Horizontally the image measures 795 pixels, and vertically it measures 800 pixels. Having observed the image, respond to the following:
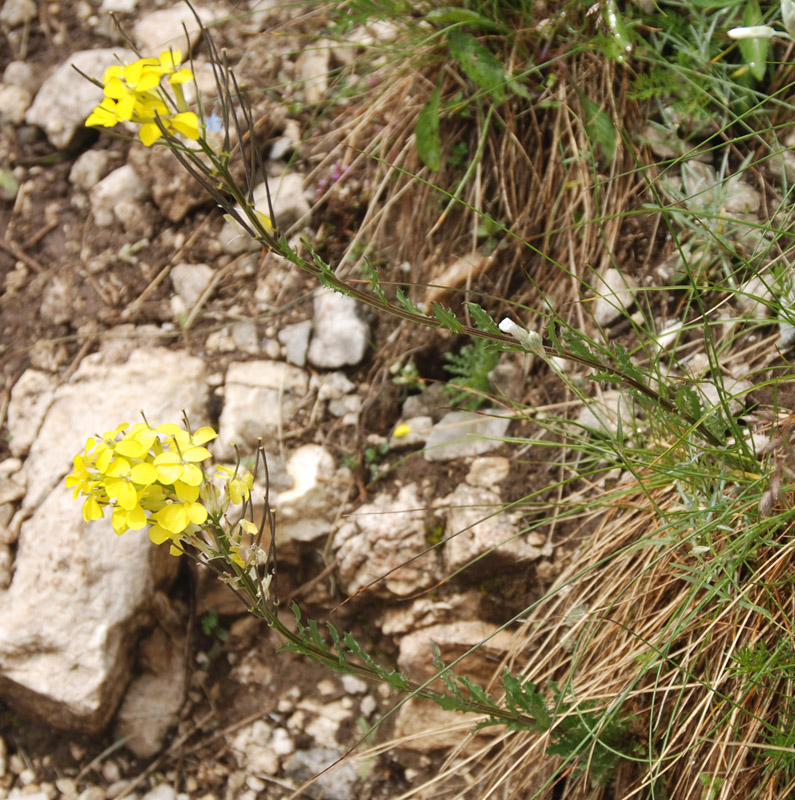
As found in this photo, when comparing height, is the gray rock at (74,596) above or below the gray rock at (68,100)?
below

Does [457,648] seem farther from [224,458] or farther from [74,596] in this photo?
[74,596]

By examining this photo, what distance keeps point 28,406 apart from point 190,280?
0.67 meters

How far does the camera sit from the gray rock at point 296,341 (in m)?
2.46

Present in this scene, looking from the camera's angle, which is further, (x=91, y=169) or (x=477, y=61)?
(x=91, y=169)

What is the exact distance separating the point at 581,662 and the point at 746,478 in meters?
0.60

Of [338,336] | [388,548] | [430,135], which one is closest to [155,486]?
[388,548]

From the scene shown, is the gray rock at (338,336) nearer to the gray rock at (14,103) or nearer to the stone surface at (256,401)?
the stone surface at (256,401)

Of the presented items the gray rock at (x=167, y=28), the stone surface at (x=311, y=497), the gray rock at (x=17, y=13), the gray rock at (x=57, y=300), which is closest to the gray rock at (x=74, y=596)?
the stone surface at (x=311, y=497)

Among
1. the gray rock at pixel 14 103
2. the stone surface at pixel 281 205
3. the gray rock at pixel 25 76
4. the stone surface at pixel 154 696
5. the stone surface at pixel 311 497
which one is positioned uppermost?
the gray rock at pixel 25 76

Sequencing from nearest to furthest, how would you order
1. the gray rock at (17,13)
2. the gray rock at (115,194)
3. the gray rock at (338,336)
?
the gray rock at (338,336) < the gray rock at (115,194) < the gray rock at (17,13)

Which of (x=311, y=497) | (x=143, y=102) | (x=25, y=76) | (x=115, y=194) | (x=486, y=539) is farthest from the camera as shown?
(x=25, y=76)

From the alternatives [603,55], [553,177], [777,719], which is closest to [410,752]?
[777,719]

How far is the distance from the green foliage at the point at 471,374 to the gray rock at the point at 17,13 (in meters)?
2.26

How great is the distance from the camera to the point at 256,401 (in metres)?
2.39
